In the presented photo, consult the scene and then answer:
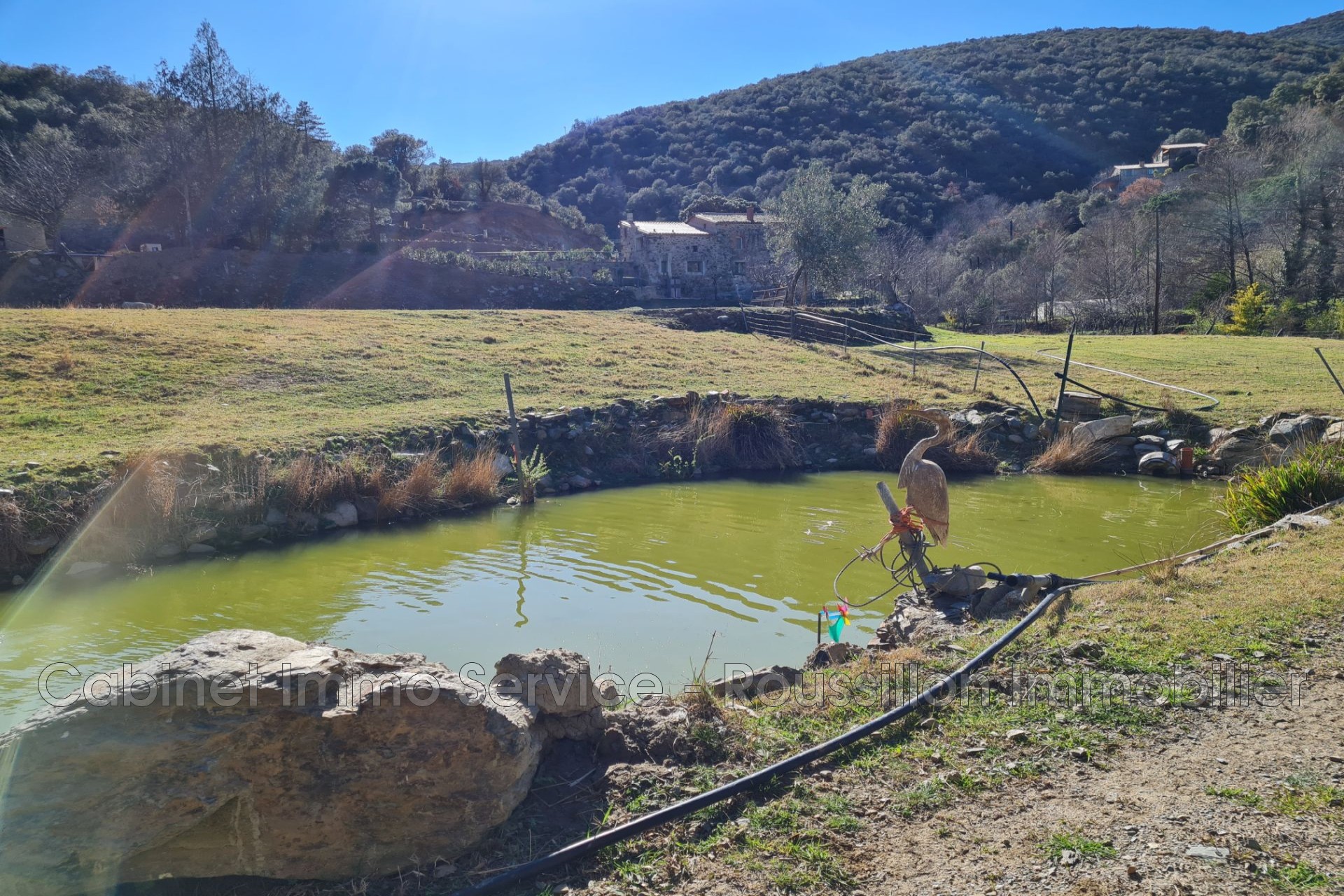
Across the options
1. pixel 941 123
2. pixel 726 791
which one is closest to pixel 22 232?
pixel 726 791

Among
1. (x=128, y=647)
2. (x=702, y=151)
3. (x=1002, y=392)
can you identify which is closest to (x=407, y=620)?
(x=128, y=647)

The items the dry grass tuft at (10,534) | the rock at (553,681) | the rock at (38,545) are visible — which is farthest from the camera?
the rock at (38,545)

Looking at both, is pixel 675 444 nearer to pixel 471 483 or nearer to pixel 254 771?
pixel 471 483

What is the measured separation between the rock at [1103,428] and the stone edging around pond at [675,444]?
3cm

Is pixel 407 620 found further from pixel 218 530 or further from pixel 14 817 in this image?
pixel 14 817

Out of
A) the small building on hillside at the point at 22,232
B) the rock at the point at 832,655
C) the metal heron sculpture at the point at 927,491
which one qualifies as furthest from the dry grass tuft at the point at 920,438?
the small building on hillside at the point at 22,232

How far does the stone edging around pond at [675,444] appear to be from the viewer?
1229 cm

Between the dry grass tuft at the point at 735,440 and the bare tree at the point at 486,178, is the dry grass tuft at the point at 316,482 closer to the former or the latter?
the dry grass tuft at the point at 735,440

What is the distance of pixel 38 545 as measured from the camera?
10273 mm

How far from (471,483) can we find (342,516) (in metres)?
2.14

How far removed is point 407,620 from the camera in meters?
8.67

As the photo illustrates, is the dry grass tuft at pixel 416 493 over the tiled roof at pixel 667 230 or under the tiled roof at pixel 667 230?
under

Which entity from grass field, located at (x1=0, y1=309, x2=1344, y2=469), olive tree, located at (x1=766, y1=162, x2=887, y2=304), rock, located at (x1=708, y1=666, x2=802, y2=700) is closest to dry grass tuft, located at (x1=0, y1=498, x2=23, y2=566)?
grass field, located at (x1=0, y1=309, x2=1344, y2=469)

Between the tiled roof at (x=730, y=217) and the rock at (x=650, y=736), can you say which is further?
the tiled roof at (x=730, y=217)
